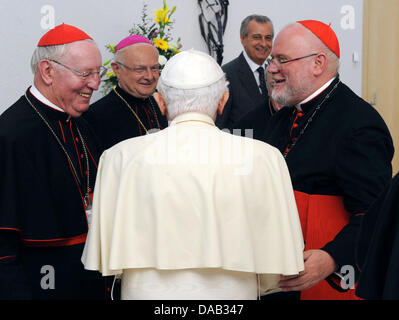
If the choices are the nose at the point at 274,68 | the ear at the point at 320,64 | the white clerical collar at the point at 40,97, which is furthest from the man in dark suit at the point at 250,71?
the white clerical collar at the point at 40,97

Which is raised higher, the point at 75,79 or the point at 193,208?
the point at 75,79

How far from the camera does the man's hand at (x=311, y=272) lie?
2420 mm

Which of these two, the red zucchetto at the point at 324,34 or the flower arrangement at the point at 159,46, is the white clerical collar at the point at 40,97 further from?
the flower arrangement at the point at 159,46

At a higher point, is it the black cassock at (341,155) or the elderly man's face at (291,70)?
the elderly man's face at (291,70)

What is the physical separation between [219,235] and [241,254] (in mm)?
104

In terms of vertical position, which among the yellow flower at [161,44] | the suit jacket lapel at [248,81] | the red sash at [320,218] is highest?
the yellow flower at [161,44]

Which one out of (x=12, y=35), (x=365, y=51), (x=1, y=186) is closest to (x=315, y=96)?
(x=1, y=186)

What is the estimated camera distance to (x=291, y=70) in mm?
3020

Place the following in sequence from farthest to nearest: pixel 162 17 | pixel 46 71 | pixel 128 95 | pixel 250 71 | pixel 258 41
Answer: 1. pixel 258 41
2. pixel 250 71
3. pixel 162 17
4. pixel 128 95
5. pixel 46 71

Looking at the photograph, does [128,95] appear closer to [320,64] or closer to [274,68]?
[274,68]

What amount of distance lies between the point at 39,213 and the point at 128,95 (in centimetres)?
190

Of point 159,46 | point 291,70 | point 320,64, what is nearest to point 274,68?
point 291,70

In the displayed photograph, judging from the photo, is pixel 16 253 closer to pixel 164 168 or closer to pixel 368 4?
pixel 164 168

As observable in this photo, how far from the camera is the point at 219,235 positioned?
2.09m
